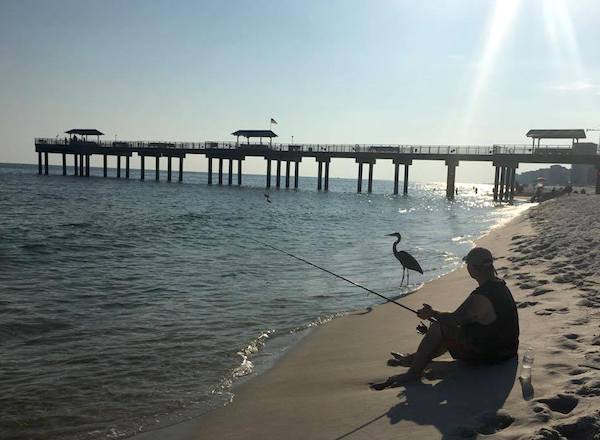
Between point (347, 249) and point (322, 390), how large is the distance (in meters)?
13.5

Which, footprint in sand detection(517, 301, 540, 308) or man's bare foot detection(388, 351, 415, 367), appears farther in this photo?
footprint in sand detection(517, 301, 540, 308)

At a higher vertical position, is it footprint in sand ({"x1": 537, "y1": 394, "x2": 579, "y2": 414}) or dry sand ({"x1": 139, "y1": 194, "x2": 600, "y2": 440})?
footprint in sand ({"x1": 537, "y1": 394, "x2": 579, "y2": 414})

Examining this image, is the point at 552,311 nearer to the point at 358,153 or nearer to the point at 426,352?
the point at 426,352

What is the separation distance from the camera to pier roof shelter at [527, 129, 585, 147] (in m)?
55.8

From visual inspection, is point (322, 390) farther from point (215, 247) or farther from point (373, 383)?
point (215, 247)

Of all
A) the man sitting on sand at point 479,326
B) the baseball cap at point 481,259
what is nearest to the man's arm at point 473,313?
the man sitting on sand at point 479,326

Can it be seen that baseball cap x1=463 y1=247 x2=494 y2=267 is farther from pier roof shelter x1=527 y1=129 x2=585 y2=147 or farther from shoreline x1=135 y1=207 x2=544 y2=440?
pier roof shelter x1=527 y1=129 x2=585 y2=147

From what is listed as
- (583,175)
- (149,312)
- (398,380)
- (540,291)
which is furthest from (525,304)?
(583,175)

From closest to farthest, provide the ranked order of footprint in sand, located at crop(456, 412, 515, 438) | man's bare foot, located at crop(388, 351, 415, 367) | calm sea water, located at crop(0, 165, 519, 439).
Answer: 1. footprint in sand, located at crop(456, 412, 515, 438)
2. calm sea water, located at crop(0, 165, 519, 439)
3. man's bare foot, located at crop(388, 351, 415, 367)

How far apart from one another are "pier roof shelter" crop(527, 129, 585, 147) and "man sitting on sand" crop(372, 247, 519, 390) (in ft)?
189

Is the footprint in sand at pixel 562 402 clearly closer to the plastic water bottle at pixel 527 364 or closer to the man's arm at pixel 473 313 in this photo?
the plastic water bottle at pixel 527 364

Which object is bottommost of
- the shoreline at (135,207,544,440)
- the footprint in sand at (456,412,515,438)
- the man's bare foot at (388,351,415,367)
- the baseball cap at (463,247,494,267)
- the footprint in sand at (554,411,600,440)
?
the shoreline at (135,207,544,440)

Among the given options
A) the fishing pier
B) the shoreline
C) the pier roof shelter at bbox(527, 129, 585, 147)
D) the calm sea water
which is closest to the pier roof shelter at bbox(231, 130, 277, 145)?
the fishing pier

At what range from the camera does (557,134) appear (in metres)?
57.1
